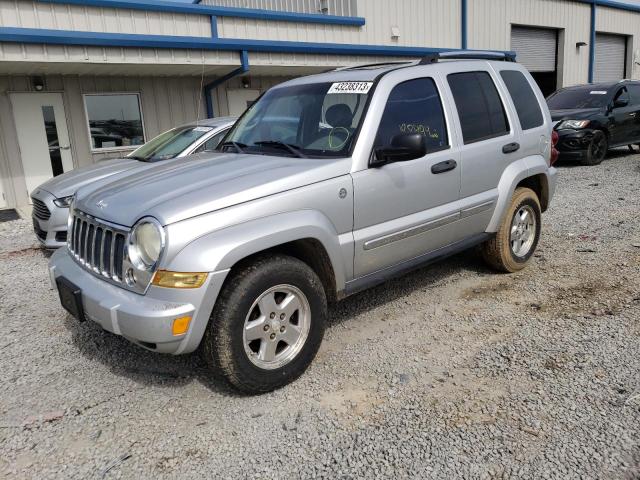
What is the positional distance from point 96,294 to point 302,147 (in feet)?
5.45

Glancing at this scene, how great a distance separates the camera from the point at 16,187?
11.1 m

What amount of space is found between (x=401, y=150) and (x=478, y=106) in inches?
56.1

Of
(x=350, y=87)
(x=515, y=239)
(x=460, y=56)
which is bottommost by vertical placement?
(x=515, y=239)

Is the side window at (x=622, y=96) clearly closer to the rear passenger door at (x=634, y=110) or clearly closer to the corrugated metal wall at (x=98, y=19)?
the rear passenger door at (x=634, y=110)

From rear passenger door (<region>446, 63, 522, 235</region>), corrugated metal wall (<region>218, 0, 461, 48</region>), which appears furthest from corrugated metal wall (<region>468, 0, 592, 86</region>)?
rear passenger door (<region>446, 63, 522, 235</region>)

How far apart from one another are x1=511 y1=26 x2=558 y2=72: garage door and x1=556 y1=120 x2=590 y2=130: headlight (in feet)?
31.3

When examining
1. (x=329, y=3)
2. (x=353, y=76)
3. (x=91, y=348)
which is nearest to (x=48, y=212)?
(x=91, y=348)

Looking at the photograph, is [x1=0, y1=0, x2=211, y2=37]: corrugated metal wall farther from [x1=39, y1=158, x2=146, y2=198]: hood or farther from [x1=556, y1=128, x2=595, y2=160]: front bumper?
[x1=556, y1=128, x2=595, y2=160]: front bumper

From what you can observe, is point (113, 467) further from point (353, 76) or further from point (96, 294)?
point (353, 76)

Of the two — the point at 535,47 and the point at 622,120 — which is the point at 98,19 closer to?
the point at 622,120

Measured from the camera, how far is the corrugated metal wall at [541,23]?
1814 centimetres

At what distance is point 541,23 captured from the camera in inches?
798

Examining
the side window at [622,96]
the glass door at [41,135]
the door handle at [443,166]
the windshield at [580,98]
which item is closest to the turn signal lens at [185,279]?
the door handle at [443,166]

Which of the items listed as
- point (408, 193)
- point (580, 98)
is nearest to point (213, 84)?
point (580, 98)
